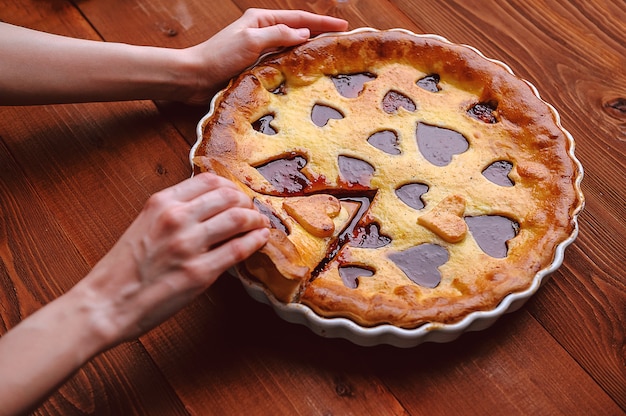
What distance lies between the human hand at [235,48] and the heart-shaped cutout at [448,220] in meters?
0.59

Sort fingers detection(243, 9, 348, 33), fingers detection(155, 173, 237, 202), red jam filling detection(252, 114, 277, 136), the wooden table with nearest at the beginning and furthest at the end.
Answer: fingers detection(155, 173, 237, 202) < the wooden table < red jam filling detection(252, 114, 277, 136) < fingers detection(243, 9, 348, 33)

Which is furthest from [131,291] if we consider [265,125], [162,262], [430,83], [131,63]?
[430,83]

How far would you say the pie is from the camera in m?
1.44

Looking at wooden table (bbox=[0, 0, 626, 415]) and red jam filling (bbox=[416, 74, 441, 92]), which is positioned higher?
red jam filling (bbox=[416, 74, 441, 92])

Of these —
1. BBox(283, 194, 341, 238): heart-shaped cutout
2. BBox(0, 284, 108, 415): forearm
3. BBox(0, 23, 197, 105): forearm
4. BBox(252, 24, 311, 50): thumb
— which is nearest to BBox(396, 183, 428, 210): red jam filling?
BBox(283, 194, 341, 238): heart-shaped cutout

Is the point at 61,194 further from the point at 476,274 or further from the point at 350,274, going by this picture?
the point at 476,274

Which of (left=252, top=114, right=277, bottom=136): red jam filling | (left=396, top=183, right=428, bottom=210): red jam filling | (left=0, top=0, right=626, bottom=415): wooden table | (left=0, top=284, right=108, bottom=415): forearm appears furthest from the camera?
(left=252, top=114, right=277, bottom=136): red jam filling

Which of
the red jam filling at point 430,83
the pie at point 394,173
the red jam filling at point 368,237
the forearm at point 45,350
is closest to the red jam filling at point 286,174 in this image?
the pie at point 394,173

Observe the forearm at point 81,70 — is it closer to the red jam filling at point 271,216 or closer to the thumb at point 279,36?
the thumb at point 279,36

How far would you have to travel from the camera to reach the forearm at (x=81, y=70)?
1.66 m

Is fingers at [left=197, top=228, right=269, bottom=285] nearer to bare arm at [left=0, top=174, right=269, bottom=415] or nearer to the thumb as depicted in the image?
bare arm at [left=0, top=174, right=269, bottom=415]

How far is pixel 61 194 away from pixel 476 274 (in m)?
1.03

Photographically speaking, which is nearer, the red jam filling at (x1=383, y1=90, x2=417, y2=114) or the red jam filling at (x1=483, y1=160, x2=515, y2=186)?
the red jam filling at (x1=483, y1=160, x2=515, y2=186)

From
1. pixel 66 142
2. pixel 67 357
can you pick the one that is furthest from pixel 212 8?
pixel 67 357
